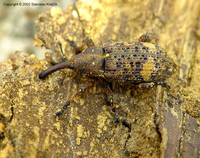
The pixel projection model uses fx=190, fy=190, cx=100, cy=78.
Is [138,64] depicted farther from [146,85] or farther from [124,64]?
[146,85]

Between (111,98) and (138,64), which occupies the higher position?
(138,64)

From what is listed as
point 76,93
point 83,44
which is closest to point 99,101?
point 76,93

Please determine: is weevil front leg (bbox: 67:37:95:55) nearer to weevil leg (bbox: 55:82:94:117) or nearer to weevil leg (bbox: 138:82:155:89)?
weevil leg (bbox: 55:82:94:117)

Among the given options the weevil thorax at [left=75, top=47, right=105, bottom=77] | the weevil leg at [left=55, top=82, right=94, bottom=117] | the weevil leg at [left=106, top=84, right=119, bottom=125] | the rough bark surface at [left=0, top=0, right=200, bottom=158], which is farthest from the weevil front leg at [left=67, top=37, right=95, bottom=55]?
the weevil leg at [left=106, top=84, right=119, bottom=125]

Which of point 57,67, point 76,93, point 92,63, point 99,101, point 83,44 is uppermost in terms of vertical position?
point 83,44

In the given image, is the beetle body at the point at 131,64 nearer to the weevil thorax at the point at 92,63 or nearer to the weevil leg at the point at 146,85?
the weevil thorax at the point at 92,63

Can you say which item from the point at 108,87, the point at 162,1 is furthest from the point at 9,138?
the point at 162,1

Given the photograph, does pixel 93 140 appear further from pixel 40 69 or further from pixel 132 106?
pixel 40 69
